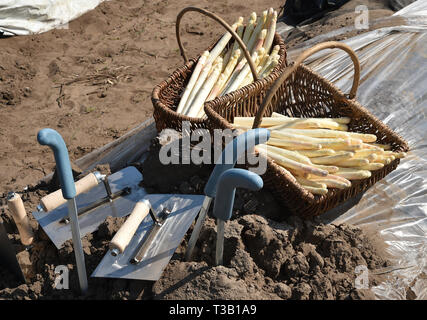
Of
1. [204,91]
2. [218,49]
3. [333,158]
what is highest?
[218,49]

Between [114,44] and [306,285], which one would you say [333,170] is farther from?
[114,44]

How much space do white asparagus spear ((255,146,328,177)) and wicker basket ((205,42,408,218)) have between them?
96 mm

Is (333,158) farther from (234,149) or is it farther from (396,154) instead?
(234,149)

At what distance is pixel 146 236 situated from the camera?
7.05 feet

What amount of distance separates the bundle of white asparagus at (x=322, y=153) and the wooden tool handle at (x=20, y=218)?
1183 millimetres

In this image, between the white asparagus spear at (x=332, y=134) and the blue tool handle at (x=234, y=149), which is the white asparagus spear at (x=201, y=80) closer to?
the white asparagus spear at (x=332, y=134)

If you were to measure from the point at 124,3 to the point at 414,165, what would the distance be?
14.9ft

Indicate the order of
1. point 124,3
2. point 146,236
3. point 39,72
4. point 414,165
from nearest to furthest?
point 146,236 < point 414,165 < point 39,72 < point 124,3

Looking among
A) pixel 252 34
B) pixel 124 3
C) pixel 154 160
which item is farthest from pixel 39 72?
pixel 154 160

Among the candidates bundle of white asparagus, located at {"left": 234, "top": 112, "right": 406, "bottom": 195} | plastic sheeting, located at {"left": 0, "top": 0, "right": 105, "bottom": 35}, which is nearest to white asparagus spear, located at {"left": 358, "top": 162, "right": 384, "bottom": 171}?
bundle of white asparagus, located at {"left": 234, "top": 112, "right": 406, "bottom": 195}

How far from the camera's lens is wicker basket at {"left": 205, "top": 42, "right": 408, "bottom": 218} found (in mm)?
2297

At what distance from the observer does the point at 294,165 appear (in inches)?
93.3

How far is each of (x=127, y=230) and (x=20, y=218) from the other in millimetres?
600

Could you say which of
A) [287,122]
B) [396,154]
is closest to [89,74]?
[287,122]
